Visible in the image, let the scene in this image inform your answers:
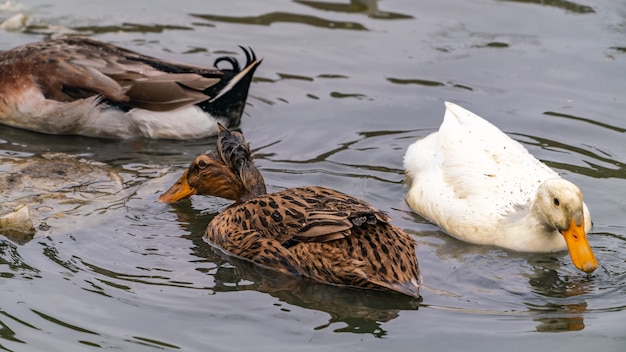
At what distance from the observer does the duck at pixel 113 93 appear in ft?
32.1

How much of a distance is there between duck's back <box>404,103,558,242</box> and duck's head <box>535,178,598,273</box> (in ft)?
1.59

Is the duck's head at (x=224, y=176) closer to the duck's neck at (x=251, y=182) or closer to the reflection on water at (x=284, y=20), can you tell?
the duck's neck at (x=251, y=182)

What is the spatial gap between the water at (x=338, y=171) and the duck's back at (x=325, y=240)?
0.13m

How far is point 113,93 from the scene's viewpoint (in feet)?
32.0

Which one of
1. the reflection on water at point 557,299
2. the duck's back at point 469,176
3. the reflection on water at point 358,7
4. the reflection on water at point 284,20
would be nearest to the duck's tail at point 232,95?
the duck's back at point 469,176

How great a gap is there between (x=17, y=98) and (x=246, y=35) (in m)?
2.99

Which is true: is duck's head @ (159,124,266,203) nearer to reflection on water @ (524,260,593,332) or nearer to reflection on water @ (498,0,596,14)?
reflection on water @ (524,260,593,332)

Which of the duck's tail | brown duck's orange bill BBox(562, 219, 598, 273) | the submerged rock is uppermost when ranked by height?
the duck's tail

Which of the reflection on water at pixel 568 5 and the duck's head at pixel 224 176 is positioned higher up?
the reflection on water at pixel 568 5

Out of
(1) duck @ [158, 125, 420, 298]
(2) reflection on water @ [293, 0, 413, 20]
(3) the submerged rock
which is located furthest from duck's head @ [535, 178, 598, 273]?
(2) reflection on water @ [293, 0, 413, 20]

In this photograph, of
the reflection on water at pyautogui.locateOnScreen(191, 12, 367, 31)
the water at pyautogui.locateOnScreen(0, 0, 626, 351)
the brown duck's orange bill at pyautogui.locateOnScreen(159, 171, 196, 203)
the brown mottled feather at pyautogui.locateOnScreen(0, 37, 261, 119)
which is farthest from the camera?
the reflection on water at pyautogui.locateOnScreen(191, 12, 367, 31)

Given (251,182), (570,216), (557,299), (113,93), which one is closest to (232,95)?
(113,93)

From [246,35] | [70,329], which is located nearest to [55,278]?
[70,329]

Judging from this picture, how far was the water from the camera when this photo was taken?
6.32 meters
